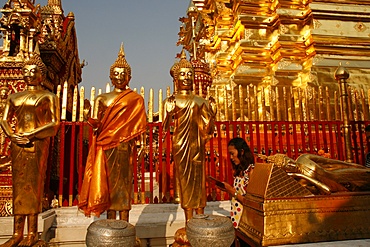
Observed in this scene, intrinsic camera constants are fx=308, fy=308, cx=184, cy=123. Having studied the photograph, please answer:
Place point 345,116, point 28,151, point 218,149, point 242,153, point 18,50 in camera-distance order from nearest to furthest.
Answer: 1. point 28,151
2. point 242,153
3. point 218,149
4. point 345,116
5. point 18,50

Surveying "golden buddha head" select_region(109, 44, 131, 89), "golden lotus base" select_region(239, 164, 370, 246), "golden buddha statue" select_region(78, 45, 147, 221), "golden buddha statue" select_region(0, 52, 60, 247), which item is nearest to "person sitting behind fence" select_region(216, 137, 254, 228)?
"golden lotus base" select_region(239, 164, 370, 246)

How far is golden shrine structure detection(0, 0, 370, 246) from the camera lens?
8.41 ft

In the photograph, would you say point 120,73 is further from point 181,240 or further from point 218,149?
point 218,149

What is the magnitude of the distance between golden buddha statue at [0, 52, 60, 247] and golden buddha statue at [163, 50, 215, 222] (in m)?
1.31

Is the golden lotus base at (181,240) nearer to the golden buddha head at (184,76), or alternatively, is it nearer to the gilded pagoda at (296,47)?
the golden buddha head at (184,76)

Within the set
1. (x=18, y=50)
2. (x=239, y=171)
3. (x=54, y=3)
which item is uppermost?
(x=54, y=3)

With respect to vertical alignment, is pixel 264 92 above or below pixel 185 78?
above

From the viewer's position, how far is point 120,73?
336 centimetres

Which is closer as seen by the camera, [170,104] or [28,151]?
[28,151]

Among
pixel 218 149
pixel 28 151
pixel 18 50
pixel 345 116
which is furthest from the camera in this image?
pixel 18 50

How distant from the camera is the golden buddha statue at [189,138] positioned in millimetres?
3318

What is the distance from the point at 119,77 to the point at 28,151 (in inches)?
47.2

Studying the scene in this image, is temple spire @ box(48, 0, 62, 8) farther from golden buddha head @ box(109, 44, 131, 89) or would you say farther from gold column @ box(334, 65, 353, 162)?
gold column @ box(334, 65, 353, 162)

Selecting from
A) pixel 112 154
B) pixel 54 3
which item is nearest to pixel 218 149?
pixel 112 154
